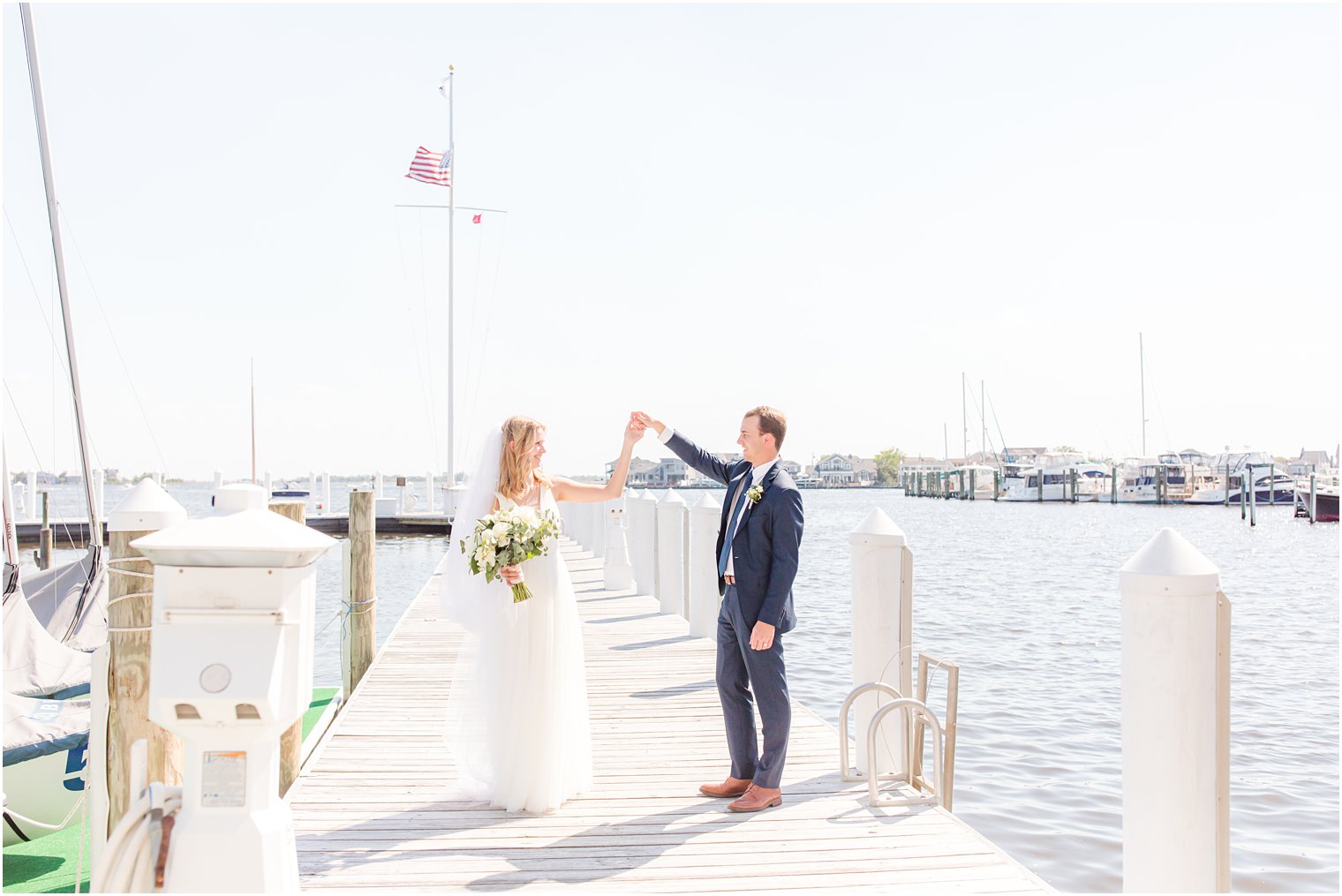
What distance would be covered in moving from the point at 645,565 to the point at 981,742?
5.62 m

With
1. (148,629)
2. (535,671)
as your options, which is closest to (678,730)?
(535,671)

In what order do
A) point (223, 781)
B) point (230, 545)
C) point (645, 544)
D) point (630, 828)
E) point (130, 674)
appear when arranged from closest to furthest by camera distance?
point (230, 545) → point (223, 781) → point (130, 674) → point (630, 828) → point (645, 544)

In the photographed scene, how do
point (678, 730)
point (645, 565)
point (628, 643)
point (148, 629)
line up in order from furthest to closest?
Answer: point (645, 565)
point (628, 643)
point (678, 730)
point (148, 629)

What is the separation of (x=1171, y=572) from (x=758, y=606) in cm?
196

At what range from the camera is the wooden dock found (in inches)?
165

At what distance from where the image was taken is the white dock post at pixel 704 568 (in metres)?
9.55

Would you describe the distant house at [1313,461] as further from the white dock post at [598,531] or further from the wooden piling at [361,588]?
the wooden piling at [361,588]

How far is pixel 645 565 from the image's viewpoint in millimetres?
14195

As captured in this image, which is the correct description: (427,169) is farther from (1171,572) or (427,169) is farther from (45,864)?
(1171,572)

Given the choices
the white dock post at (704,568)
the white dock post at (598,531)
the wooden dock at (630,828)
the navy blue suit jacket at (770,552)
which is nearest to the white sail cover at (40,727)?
the wooden dock at (630,828)

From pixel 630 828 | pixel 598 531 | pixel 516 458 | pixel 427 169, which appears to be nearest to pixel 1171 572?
pixel 630 828

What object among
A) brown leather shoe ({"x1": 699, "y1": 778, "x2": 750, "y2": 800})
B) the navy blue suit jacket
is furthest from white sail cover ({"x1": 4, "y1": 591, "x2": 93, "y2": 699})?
the navy blue suit jacket

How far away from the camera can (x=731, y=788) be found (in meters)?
5.24

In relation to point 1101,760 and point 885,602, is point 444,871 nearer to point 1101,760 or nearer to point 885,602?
point 885,602
